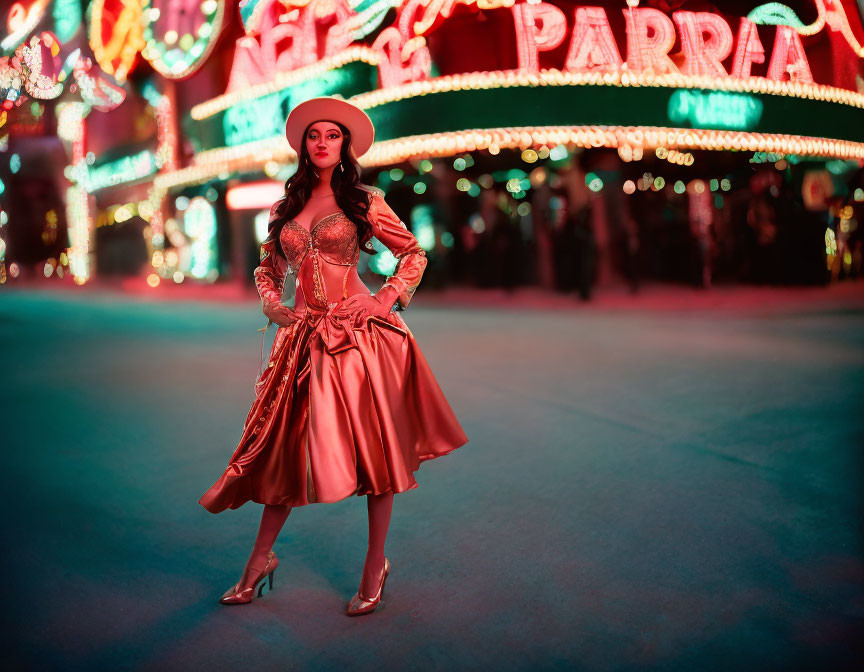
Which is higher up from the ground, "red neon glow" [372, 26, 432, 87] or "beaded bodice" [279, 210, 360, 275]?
"red neon glow" [372, 26, 432, 87]

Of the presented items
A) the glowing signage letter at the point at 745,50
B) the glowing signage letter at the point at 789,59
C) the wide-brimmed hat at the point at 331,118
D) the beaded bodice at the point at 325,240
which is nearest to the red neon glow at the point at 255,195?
the glowing signage letter at the point at 745,50

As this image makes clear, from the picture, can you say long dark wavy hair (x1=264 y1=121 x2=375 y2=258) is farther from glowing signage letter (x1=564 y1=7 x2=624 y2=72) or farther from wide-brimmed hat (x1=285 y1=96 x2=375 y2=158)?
glowing signage letter (x1=564 y1=7 x2=624 y2=72)

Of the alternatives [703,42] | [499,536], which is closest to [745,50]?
[703,42]

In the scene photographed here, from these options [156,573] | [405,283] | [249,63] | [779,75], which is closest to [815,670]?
[405,283]

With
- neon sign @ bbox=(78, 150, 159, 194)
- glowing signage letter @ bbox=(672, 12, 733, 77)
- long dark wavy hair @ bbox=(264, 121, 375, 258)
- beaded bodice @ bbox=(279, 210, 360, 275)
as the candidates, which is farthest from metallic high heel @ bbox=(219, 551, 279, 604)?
neon sign @ bbox=(78, 150, 159, 194)

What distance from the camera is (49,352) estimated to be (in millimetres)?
10281

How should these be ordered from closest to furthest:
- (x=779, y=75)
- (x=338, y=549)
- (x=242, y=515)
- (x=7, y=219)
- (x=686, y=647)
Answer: (x=686, y=647) → (x=338, y=549) → (x=242, y=515) → (x=779, y=75) → (x=7, y=219)

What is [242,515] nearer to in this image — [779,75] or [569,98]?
[569,98]

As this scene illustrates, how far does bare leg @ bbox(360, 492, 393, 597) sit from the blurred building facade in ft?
33.9

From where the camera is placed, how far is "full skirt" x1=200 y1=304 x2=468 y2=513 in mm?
2773

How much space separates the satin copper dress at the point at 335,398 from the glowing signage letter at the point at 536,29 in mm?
13390

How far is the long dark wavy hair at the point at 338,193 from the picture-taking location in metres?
2.94

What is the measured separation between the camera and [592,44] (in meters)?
15.3

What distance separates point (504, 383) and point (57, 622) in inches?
199
